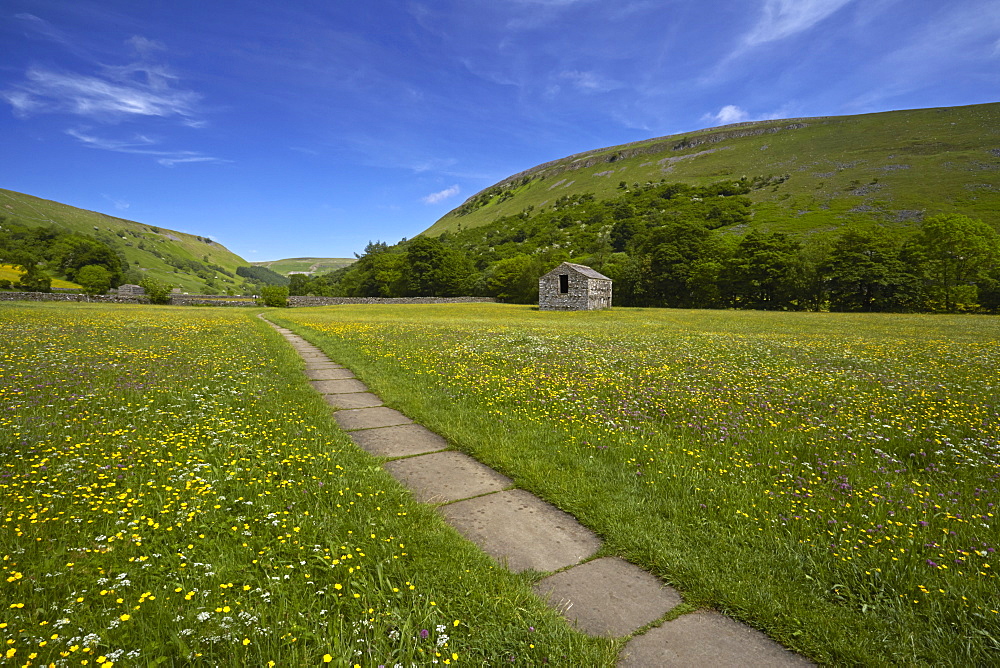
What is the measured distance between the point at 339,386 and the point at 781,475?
10337mm

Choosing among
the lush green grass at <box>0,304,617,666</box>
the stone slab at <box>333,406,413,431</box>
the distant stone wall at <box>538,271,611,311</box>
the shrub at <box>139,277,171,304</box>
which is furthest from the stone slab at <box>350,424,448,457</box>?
the shrub at <box>139,277,171,304</box>

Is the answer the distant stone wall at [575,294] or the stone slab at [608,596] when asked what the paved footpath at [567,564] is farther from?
the distant stone wall at [575,294]

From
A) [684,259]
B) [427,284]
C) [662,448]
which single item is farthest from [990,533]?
[427,284]

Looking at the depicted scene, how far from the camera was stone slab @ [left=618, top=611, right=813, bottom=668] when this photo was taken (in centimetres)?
294

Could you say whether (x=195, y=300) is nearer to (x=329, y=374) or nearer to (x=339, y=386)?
(x=329, y=374)

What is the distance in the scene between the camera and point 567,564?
4.11 metres

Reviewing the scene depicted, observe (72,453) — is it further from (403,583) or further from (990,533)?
(990,533)

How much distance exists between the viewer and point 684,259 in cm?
7119

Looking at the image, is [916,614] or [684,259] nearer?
[916,614]

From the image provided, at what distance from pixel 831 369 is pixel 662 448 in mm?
10567

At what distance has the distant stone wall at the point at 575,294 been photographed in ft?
187

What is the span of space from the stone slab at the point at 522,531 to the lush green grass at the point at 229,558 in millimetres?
314

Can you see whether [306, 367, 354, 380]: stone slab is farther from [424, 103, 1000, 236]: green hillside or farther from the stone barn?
[424, 103, 1000, 236]: green hillside

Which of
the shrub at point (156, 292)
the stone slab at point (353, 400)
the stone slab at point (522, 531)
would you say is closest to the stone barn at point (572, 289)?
the stone slab at point (353, 400)
